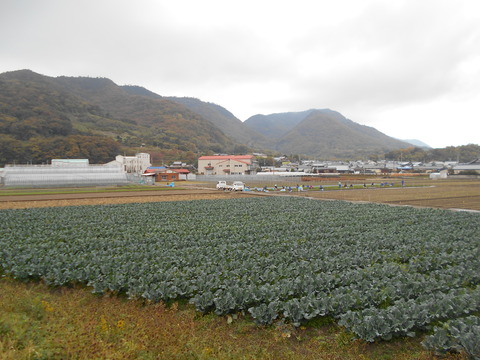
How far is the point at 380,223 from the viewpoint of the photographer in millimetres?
18984

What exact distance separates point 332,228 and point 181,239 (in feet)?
26.1

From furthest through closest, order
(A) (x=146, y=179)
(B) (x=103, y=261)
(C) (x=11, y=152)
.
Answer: (C) (x=11, y=152) < (A) (x=146, y=179) < (B) (x=103, y=261)

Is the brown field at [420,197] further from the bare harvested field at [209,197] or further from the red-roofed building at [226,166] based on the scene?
the red-roofed building at [226,166]

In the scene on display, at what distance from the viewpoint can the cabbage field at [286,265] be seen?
23.5 feet

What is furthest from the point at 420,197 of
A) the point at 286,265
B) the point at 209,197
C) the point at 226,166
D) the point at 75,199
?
the point at 226,166

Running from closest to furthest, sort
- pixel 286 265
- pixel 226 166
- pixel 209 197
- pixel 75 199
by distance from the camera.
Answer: pixel 286 265 → pixel 75 199 → pixel 209 197 → pixel 226 166

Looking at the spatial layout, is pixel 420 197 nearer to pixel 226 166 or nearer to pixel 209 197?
pixel 209 197

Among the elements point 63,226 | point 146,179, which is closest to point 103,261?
point 63,226

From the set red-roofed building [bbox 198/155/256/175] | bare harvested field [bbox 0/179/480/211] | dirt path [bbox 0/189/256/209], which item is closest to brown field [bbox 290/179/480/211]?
bare harvested field [bbox 0/179/480/211]

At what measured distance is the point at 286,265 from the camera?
34.7 ft

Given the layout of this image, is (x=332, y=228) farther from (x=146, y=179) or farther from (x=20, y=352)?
(x=146, y=179)

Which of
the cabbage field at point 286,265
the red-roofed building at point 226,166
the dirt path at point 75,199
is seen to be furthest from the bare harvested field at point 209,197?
the red-roofed building at point 226,166

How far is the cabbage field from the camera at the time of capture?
7.18 meters

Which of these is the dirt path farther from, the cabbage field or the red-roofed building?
the red-roofed building
